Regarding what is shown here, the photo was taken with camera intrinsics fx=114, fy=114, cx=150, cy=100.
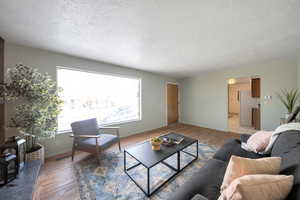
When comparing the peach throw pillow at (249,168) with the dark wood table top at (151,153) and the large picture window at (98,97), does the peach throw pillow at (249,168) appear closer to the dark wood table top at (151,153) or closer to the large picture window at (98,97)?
the dark wood table top at (151,153)

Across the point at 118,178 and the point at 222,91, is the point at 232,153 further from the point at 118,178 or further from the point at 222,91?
the point at 222,91

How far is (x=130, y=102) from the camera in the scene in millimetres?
3871

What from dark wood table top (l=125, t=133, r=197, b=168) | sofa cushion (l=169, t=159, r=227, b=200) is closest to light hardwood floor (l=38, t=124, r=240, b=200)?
dark wood table top (l=125, t=133, r=197, b=168)

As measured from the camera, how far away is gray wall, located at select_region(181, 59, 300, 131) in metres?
3.13

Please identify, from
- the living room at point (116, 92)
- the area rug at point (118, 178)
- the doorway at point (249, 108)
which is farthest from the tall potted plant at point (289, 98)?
the area rug at point (118, 178)

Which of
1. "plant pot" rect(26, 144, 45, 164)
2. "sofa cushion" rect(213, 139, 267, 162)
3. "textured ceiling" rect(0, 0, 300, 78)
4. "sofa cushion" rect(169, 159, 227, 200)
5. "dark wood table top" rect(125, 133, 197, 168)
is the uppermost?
"textured ceiling" rect(0, 0, 300, 78)

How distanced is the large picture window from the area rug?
3.63 feet

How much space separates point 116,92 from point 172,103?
2753 millimetres

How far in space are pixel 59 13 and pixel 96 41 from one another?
2.12ft

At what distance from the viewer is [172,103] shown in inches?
208

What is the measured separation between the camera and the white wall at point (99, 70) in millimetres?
2171

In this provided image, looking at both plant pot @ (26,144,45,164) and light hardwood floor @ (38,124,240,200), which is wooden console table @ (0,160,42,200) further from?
plant pot @ (26,144,45,164)

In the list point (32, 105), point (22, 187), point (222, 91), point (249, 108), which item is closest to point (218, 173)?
point (22, 187)

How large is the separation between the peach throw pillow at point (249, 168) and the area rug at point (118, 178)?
0.96 m
